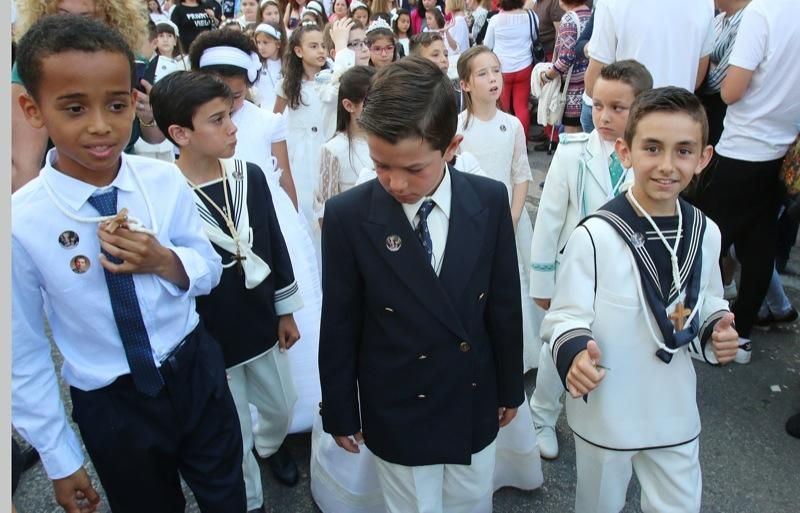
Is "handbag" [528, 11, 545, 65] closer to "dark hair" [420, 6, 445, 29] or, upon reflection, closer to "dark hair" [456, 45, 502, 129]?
"dark hair" [420, 6, 445, 29]

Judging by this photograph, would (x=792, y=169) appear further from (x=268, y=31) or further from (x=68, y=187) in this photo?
(x=268, y=31)

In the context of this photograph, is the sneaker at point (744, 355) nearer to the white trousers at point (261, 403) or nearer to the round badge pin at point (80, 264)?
the white trousers at point (261, 403)

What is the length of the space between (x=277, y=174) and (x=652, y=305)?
6.36 feet

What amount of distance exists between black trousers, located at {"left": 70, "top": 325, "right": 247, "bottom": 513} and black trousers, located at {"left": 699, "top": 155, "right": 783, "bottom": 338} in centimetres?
267

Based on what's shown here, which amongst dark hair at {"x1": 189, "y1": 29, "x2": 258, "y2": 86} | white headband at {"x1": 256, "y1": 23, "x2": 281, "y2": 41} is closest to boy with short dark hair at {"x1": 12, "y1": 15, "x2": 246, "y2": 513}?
dark hair at {"x1": 189, "y1": 29, "x2": 258, "y2": 86}

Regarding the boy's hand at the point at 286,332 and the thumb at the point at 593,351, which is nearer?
the thumb at the point at 593,351

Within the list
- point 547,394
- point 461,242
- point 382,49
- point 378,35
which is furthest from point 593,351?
point 378,35

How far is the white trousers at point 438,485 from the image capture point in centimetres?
194

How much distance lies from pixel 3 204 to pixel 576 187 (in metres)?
2.12

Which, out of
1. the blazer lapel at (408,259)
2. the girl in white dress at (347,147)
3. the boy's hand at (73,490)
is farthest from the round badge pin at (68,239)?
the girl in white dress at (347,147)

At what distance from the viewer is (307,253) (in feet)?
10.0

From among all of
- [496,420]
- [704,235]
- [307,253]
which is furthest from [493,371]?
[307,253]

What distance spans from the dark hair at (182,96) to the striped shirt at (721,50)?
2.95 metres

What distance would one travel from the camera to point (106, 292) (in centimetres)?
161
